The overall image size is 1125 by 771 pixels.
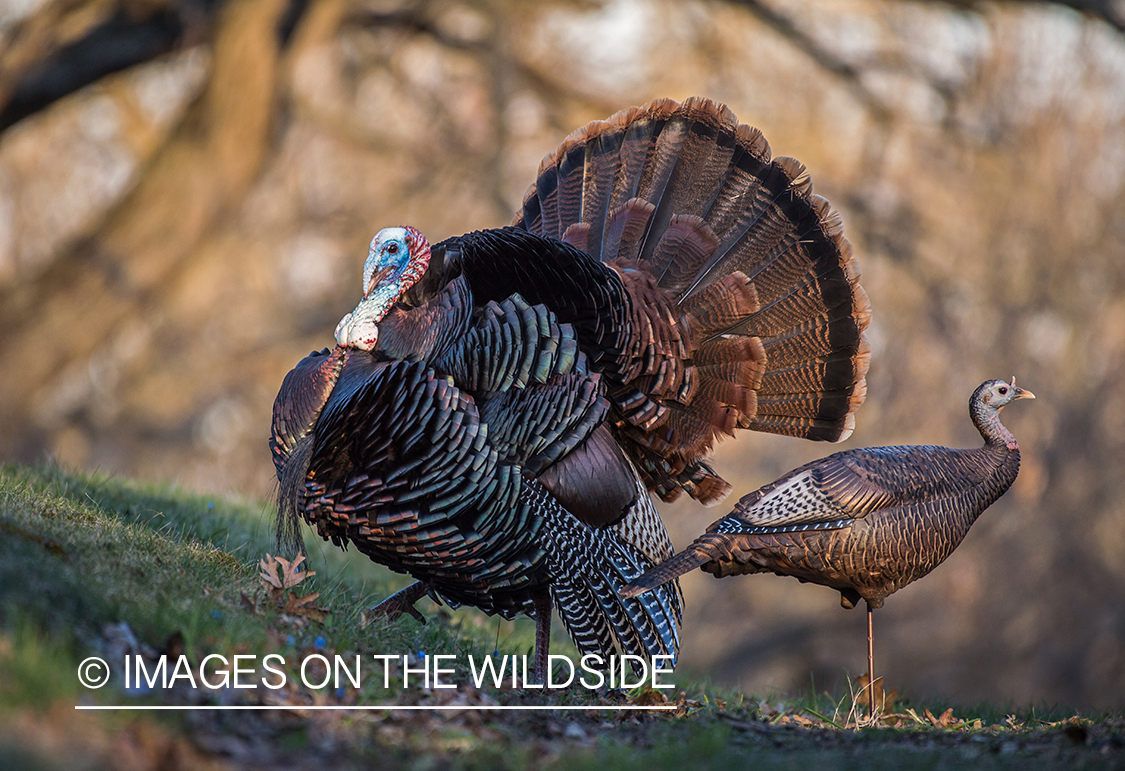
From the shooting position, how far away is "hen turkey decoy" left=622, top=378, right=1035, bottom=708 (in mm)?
4445

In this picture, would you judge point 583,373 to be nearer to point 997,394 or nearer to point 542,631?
point 542,631

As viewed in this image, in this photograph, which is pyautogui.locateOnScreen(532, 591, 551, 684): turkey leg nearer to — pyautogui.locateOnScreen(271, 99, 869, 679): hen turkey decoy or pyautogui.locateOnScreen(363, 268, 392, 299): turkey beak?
pyautogui.locateOnScreen(271, 99, 869, 679): hen turkey decoy

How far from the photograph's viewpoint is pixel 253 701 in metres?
3.27

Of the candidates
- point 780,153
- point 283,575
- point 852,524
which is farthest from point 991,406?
point 780,153

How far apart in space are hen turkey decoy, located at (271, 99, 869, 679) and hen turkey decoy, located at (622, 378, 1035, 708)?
53cm

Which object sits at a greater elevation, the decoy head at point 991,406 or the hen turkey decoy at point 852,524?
the decoy head at point 991,406

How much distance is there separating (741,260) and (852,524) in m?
1.60

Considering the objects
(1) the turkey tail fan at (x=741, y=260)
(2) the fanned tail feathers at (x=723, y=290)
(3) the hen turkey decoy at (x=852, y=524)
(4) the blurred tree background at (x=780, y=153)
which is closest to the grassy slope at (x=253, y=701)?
(3) the hen turkey decoy at (x=852, y=524)

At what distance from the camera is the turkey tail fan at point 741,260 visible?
209 inches

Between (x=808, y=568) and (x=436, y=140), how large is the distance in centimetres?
853

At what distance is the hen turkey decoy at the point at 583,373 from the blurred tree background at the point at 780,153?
17.3ft

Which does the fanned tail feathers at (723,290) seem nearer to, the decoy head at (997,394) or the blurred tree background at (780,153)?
the decoy head at (997,394)

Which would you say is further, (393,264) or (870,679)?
(393,264)

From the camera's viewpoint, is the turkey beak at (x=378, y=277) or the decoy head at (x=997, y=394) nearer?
the turkey beak at (x=378, y=277)
